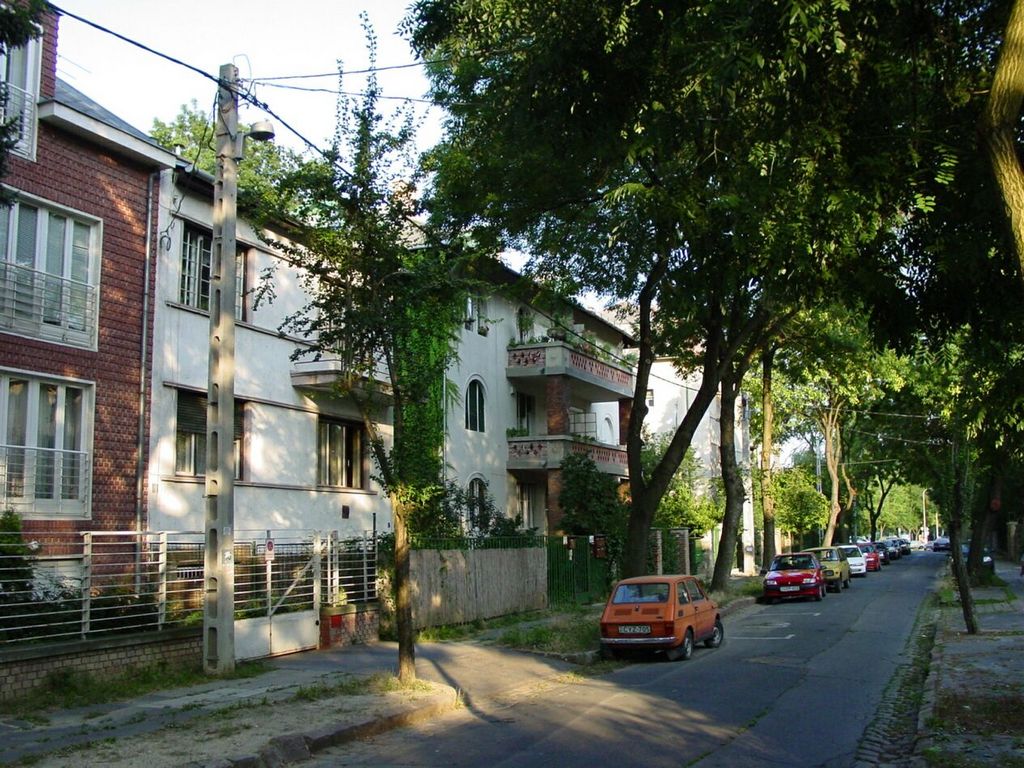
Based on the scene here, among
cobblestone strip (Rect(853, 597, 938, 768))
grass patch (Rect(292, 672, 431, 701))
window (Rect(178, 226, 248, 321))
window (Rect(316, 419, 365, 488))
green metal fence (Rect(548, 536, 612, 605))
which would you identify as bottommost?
cobblestone strip (Rect(853, 597, 938, 768))

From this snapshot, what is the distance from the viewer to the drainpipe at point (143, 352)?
16.5m

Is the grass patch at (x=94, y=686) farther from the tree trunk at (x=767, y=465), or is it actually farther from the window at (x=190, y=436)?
the tree trunk at (x=767, y=465)

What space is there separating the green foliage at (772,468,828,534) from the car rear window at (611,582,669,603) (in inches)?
1314

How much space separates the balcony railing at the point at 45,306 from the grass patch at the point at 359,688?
7.24 meters

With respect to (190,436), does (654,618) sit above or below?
below

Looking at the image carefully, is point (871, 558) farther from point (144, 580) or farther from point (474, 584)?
point (144, 580)

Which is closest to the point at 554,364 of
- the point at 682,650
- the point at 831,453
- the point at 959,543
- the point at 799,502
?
the point at 959,543

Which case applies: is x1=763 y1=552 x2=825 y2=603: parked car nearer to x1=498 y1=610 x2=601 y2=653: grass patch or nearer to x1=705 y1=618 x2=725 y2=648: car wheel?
x1=705 y1=618 x2=725 y2=648: car wheel

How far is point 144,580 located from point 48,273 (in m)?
5.23

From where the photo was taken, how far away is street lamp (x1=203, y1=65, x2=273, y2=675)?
43.4 feet

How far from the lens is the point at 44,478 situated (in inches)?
592

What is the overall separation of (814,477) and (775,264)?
146 ft

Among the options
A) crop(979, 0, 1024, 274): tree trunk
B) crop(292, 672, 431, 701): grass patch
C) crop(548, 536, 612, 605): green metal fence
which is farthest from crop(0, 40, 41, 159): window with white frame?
crop(548, 536, 612, 605): green metal fence

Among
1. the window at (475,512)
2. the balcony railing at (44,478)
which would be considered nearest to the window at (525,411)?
the window at (475,512)
